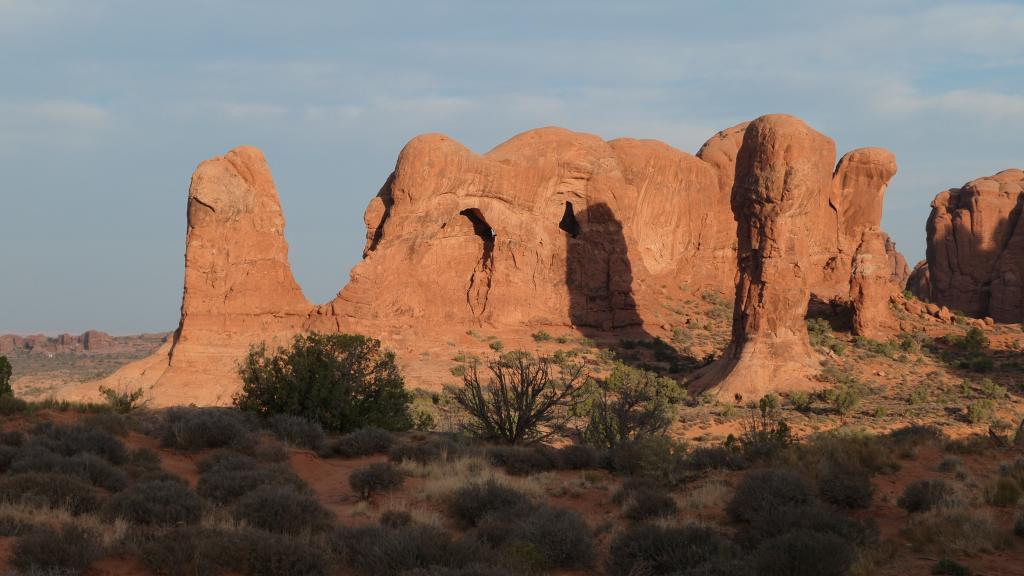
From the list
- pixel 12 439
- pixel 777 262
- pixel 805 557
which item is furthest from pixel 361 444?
pixel 777 262

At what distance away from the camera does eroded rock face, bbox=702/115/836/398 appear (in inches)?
1352

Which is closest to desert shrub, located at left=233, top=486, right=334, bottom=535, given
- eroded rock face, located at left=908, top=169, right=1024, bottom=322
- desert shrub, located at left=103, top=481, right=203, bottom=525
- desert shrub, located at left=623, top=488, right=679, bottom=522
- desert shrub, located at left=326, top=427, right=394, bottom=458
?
desert shrub, located at left=103, top=481, right=203, bottom=525

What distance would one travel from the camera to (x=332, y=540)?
1012 centimetres

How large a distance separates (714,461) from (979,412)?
16842 millimetres

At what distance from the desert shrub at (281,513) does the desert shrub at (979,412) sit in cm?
2296

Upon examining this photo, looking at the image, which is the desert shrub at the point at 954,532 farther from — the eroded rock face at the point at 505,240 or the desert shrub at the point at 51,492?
the eroded rock face at the point at 505,240

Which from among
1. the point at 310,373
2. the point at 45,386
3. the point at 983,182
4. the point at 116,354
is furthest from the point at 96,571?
the point at 116,354

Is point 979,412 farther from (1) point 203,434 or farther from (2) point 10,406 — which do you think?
(2) point 10,406

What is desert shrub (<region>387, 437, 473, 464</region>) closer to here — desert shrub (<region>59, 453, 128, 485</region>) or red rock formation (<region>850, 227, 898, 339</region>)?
desert shrub (<region>59, 453, 128, 485</region>)

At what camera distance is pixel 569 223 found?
156ft

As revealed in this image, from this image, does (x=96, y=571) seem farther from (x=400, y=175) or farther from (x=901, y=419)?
(x=400, y=175)

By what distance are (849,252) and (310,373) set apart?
33.7 metres

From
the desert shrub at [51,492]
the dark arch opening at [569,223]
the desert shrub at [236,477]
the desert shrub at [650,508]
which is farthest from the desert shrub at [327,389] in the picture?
the dark arch opening at [569,223]

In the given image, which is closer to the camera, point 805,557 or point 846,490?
point 805,557
